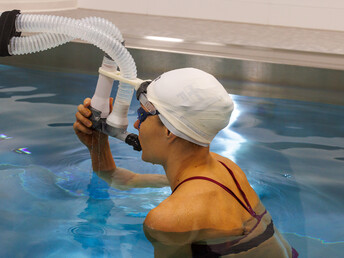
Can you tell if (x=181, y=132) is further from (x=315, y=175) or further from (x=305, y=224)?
(x=315, y=175)

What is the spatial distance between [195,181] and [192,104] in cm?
30

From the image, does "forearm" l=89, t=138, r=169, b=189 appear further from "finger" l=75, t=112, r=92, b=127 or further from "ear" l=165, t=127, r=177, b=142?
"ear" l=165, t=127, r=177, b=142

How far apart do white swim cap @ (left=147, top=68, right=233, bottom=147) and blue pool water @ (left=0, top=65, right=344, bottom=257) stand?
64 centimetres

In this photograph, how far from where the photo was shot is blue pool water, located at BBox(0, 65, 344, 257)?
262cm

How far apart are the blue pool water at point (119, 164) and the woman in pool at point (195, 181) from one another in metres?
0.42

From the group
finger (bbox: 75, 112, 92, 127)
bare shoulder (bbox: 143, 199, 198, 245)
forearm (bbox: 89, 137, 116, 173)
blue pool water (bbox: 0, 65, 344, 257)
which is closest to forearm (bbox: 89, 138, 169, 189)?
forearm (bbox: 89, 137, 116, 173)

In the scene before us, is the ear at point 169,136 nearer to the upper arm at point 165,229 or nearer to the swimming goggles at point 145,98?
the swimming goggles at point 145,98

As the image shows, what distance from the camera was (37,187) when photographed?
3.09 meters

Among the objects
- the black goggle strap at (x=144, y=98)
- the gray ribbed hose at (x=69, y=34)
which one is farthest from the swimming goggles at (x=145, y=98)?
the gray ribbed hose at (x=69, y=34)

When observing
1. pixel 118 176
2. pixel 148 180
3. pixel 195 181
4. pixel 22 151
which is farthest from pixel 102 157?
pixel 22 151

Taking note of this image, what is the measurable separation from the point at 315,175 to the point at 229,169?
62.5 inches

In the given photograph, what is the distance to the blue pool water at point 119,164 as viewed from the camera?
103 inches

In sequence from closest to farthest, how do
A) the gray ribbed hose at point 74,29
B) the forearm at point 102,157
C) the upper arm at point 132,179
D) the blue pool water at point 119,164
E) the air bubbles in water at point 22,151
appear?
the gray ribbed hose at point 74,29 < the blue pool water at point 119,164 < the forearm at point 102,157 < the upper arm at point 132,179 < the air bubbles in water at point 22,151

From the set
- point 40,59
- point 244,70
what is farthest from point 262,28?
point 40,59
